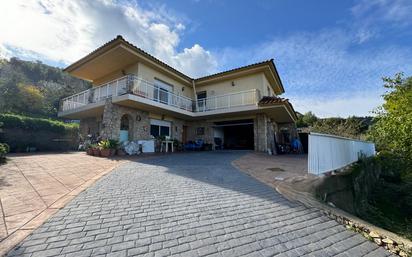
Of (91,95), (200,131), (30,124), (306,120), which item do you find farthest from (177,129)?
(306,120)

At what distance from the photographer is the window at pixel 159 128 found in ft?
41.5

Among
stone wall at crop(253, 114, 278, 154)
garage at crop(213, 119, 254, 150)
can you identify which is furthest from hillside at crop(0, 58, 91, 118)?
stone wall at crop(253, 114, 278, 154)

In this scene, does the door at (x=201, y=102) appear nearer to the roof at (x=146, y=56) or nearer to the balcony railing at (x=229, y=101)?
the balcony railing at (x=229, y=101)

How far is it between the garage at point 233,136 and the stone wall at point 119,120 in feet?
18.7

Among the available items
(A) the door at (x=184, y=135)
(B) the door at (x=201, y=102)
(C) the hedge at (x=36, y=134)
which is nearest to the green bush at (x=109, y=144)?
(A) the door at (x=184, y=135)

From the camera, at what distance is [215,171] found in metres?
6.23

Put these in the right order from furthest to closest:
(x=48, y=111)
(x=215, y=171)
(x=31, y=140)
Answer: (x=48, y=111)
(x=31, y=140)
(x=215, y=171)

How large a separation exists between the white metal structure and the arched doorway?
9.99 metres

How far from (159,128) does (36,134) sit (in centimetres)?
870

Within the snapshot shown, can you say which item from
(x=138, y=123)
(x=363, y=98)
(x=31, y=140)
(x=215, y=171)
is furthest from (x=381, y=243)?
(x=31, y=140)

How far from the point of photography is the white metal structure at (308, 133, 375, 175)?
4535 mm

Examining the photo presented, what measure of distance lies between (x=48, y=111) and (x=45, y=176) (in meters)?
25.3

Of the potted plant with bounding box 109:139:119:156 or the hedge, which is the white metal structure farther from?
the hedge

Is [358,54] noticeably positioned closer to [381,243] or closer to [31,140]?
[381,243]
